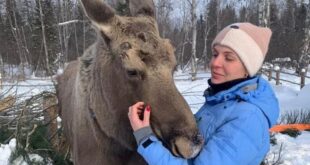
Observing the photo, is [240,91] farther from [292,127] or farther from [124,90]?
[292,127]

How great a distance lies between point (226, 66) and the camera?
9.18 ft

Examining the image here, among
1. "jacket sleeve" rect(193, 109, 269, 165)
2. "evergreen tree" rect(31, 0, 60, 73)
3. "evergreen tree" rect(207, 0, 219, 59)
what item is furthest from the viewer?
"evergreen tree" rect(207, 0, 219, 59)

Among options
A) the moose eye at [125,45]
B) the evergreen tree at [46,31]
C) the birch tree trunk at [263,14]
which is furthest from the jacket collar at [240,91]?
the evergreen tree at [46,31]

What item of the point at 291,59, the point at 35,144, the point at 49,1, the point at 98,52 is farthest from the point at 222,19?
the point at 98,52

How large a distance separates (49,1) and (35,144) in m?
33.9

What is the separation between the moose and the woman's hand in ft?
0.14

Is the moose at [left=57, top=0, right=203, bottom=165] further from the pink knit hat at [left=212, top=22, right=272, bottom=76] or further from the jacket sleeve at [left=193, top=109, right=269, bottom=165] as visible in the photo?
the pink knit hat at [left=212, top=22, right=272, bottom=76]

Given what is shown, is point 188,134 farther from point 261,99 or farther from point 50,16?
point 50,16

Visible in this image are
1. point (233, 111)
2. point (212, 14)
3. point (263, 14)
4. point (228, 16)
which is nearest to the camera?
point (233, 111)

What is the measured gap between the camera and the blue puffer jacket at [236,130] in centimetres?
257

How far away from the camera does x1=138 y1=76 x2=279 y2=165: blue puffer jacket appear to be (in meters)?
2.57

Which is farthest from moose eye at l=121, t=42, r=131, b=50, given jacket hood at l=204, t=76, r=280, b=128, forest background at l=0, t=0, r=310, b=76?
forest background at l=0, t=0, r=310, b=76

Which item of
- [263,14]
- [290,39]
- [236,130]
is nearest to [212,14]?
[290,39]

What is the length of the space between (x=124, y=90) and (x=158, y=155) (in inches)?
23.7
